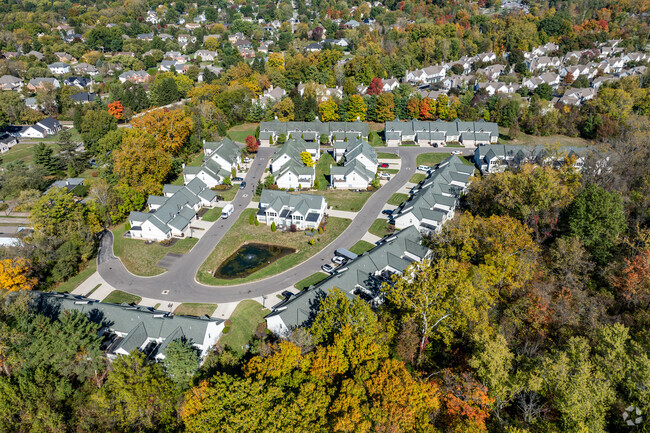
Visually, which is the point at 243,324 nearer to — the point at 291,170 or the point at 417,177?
the point at 291,170

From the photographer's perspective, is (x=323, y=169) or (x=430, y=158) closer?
(x=323, y=169)

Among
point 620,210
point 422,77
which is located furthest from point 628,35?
point 620,210

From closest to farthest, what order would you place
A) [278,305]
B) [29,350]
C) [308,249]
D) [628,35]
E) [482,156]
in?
[29,350], [278,305], [308,249], [482,156], [628,35]

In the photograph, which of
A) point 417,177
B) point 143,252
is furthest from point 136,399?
point 417,177

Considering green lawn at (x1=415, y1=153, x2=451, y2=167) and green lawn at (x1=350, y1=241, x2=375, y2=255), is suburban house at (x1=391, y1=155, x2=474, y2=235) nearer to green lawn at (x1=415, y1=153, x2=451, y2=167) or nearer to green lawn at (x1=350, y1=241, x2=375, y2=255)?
green lawn at (x1=350, y1=241, x2=375, y2=255)

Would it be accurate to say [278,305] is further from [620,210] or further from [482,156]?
[482,156]

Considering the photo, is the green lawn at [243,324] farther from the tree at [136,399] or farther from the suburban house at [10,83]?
the suburban house at [10,83]
